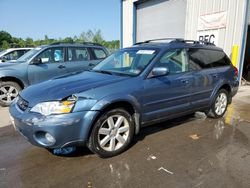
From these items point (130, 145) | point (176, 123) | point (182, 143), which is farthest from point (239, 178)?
point (176, 123)

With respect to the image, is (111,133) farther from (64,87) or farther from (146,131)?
(146,131)

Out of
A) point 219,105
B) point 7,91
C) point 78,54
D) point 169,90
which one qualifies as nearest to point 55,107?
point 169,90

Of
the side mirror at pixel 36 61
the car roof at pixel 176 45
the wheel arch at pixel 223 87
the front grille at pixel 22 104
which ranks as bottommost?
the wheel arch at pixel 223 87

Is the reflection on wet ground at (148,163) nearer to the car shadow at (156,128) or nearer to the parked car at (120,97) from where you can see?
the car shadow at (156,128)

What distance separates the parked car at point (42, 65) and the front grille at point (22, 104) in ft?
11.3

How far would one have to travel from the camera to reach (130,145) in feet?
12.4

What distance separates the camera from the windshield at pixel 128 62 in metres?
3.86

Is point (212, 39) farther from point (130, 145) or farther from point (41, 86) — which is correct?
point (41, 86)

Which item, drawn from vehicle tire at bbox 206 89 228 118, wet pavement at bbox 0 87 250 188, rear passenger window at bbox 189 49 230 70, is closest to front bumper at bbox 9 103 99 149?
wet pavement at bbox 0 87 250 188

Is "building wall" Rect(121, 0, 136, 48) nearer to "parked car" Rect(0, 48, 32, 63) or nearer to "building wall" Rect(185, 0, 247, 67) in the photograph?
"building wall" Rect(185, 0, 247, 67)

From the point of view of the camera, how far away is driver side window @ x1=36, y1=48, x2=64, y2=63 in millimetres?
7008

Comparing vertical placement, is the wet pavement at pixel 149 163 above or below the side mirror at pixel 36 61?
below

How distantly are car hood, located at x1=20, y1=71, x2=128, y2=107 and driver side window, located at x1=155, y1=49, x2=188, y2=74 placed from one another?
0.91m

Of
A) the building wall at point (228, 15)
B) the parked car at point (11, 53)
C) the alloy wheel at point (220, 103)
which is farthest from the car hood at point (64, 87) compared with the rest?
the parked car at point (11, 53)
